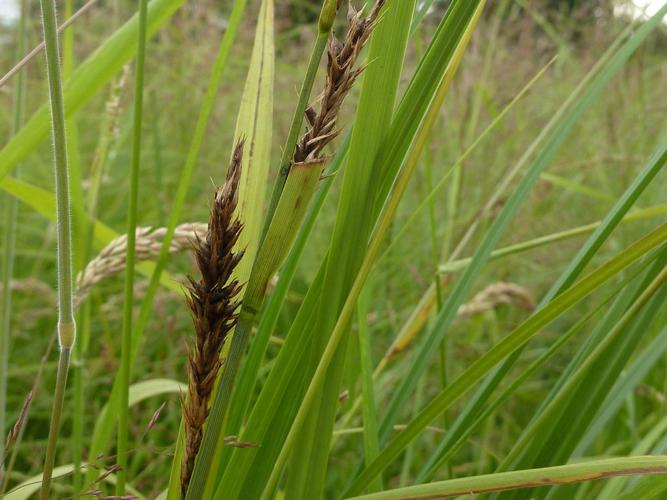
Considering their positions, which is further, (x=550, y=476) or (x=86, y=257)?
(x=86, y=257)

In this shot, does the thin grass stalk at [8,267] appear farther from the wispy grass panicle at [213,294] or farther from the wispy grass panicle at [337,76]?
the wispy grass panicle at [337,76]

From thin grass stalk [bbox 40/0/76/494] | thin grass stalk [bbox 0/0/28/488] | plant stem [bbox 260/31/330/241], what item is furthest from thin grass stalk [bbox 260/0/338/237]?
thin grass stalk [bbox 0/0/28/488]

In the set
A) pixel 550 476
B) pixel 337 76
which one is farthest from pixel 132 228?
pixel 550 476

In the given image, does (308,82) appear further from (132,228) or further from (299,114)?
Answer: (132,228)

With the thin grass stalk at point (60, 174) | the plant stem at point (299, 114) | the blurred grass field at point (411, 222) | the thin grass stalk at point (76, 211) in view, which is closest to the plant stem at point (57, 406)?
the thin grass stalk at point (60, 174)

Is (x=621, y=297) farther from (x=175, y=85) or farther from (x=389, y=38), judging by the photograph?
(x=175, y=85)

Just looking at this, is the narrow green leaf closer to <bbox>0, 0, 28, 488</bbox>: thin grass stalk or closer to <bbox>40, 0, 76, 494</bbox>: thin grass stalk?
<bbox>40, 0, 76, 494</bbox>: thin grass stalk
